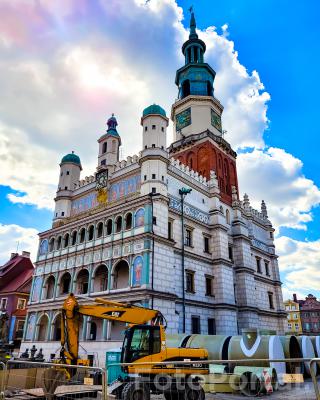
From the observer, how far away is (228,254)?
36.9 meters

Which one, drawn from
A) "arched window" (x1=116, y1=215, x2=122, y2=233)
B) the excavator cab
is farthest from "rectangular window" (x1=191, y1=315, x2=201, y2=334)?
the excavator cab

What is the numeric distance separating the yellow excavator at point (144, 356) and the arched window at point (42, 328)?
21983mm

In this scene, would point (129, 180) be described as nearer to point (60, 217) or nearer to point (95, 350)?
point (60, 217)

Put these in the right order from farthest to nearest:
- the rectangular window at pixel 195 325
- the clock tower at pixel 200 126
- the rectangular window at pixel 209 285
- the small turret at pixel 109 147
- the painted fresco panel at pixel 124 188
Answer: the clock tower at pixel 200 126
the small turret at pixel 109 147
the rectangular window at pixel 209 285
the painted fresco panel at pixel 124 188
the rectangular window at pixel 195 325

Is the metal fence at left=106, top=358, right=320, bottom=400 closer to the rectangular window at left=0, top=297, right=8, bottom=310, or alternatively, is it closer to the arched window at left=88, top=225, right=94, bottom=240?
the arched window at left=88, top=225, right=94, bottom=240

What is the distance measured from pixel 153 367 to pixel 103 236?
19670 millimetres

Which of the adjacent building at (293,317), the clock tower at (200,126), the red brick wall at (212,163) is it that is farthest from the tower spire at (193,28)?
the adjacent building at (293,317)

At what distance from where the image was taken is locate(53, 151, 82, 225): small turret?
127ft

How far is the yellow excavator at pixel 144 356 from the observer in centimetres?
1127

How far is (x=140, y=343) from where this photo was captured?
1330 centimetres

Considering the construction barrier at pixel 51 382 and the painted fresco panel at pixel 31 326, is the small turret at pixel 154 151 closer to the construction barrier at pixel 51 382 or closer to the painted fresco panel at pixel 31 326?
the painted fresco panel at pixel 31 326

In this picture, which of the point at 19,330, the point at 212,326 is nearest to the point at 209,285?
the point at 212,326

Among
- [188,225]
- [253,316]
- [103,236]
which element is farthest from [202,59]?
[253,316]

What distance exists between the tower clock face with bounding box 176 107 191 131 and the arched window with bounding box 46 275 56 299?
25.0 metres
